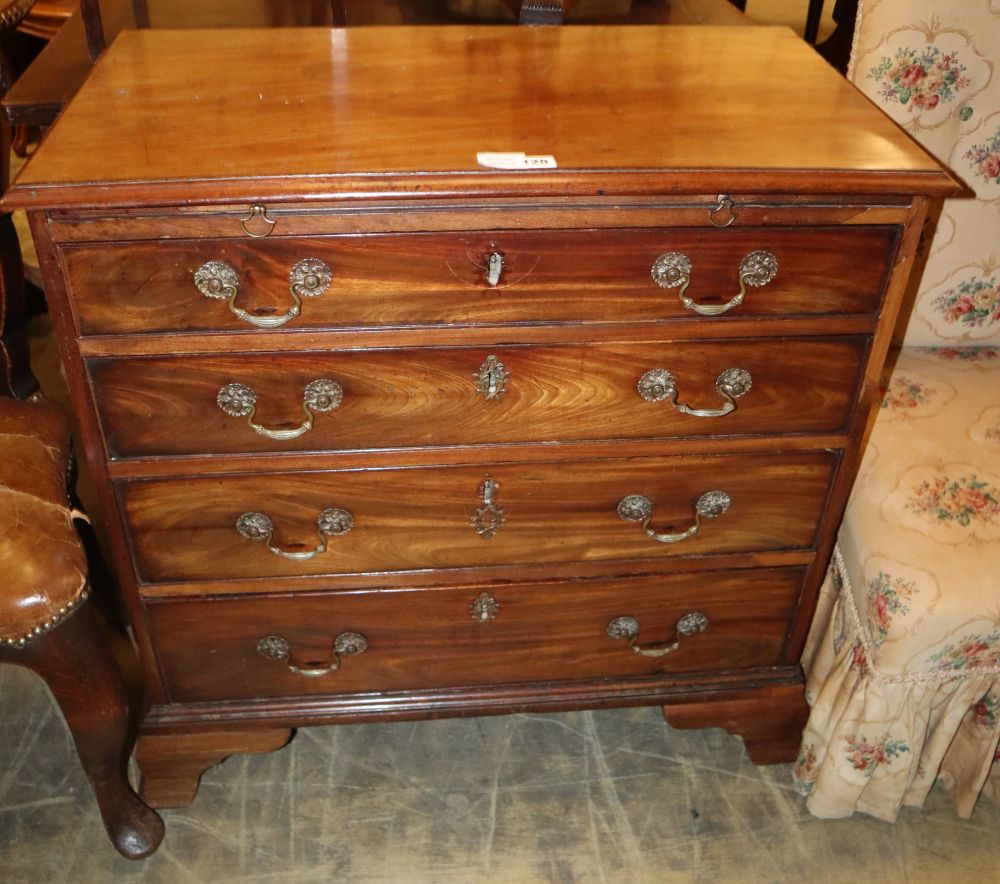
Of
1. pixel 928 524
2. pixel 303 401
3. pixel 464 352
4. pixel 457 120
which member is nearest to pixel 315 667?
pixel 303 401

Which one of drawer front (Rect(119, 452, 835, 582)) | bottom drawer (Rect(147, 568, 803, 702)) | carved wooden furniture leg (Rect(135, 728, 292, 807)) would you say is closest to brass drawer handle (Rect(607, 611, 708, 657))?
bottom drawer (Rect(147, 568, 803, 702))

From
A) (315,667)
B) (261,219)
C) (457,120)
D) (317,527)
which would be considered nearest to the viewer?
(261,219)

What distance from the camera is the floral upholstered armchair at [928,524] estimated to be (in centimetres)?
136

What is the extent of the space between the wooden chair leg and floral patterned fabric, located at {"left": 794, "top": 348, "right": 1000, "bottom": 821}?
3.51 ft

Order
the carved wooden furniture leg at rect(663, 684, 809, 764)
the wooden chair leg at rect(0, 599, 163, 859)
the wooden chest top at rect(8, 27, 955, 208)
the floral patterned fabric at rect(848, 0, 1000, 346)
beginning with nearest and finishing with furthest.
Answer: the wooden chest top at rect(8, 27, 955, 208) < the wooden chair leg at rect(0, 599, 163, 859) < the floral patterned fabric at rect(848, 0, 1000, 346) < the carved wooden furniture leg at rect(663, 684, 809, 764)

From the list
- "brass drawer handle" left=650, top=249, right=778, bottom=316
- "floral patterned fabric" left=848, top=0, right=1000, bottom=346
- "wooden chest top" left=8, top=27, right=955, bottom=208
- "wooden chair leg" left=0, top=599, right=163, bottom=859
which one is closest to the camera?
"wooden chest top" left=8, top=27, right=955, bottom=208

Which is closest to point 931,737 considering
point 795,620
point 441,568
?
point 795,620

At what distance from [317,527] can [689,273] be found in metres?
0.60

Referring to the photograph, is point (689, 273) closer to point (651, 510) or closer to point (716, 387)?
point (716, 387)

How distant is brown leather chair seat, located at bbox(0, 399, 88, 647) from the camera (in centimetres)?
117

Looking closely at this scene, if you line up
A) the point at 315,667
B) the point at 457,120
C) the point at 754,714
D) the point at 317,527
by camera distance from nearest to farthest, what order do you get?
the point at 457,120, the point at 317,527, the point at 315,667, the point at 754,714

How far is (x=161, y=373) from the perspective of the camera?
1147mm

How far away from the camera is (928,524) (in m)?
1.39

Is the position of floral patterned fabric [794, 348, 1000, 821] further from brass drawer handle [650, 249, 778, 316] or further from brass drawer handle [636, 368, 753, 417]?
brass drawer handle [650, 249, 778, 316]
